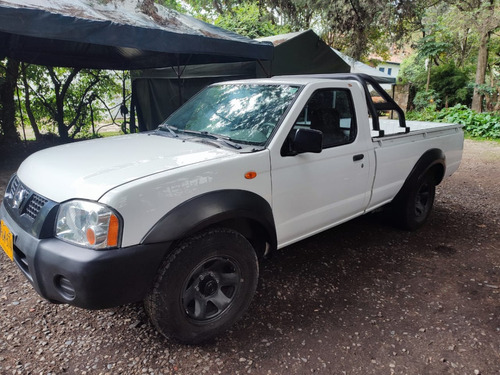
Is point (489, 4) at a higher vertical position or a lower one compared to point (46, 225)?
higher

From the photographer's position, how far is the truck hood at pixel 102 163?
1.99 m

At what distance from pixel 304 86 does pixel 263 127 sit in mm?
536

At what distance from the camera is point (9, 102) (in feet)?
28.2

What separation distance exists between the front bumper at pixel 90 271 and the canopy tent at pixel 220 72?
20.3ft

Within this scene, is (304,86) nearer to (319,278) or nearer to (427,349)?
(319,278)

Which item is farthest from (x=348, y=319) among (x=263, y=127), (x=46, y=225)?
(x=46, y=225)

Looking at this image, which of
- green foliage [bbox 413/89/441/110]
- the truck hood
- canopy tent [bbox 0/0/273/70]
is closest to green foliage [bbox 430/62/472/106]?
green foliage [bbox 413/89/441/110]

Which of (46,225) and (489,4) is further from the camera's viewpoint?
(489,4)

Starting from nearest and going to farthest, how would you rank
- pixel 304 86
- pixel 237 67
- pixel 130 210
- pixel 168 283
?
pixel 130 210 → pixel 168 283 → pixel 304 86 → pixel 237 67

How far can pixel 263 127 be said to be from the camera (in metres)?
2.68

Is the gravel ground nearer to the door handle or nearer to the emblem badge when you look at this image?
the emblem badge

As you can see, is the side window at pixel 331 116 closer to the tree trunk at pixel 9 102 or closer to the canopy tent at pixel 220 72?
the canopy tent at pixel 220 72

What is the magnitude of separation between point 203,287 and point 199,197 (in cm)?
63

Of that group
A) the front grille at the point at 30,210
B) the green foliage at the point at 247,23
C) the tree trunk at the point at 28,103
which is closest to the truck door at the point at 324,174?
the front grille at the point at 30,210
